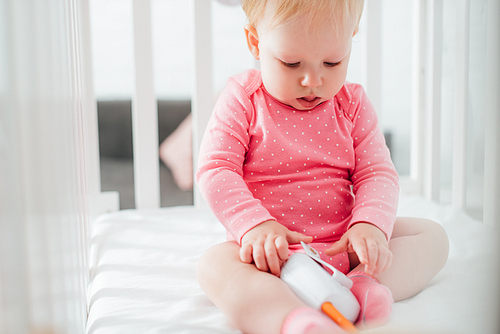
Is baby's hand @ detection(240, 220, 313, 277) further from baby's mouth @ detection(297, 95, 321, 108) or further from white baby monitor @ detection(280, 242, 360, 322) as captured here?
baby's mouth @ detection(297, 95, 321, 108)

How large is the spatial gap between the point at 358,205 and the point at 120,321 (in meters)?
0.37

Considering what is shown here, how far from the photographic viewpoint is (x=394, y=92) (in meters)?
1.34

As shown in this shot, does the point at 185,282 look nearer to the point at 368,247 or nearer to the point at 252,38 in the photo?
the point at 368,247

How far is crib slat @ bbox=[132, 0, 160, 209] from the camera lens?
112cm

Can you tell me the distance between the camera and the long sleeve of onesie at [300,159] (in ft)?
2.26

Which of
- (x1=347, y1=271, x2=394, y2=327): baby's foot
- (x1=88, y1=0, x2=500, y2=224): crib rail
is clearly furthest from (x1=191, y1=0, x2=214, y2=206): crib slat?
(x1=347, y1=271, x2=394, y2=327): baby's foot

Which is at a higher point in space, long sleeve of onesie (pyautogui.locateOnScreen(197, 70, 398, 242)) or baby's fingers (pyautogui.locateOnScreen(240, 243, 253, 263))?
long sleeve of onesie (pyautogui.locateOnScreen(197, 70, 398, 242))

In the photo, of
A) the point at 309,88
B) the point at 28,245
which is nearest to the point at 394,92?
the point at 309,88

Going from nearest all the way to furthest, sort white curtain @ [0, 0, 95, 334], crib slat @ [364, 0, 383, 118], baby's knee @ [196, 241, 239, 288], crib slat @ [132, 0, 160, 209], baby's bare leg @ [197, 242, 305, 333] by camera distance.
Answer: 1. white curtain @ [0, 0, 95, 334]
2. baby's bare leg @ [197, 242, 305, 333]
3. baby's knee @ [196, 241, 239, 288]
4. crib slat @ [132, 0, 160, 209]
5. crib slat @ [364, 0, 383, 118]

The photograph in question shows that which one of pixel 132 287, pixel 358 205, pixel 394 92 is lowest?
pixel 132 287

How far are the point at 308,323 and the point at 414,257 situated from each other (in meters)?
0.28

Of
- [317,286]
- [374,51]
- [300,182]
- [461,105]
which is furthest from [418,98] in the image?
[317,286]

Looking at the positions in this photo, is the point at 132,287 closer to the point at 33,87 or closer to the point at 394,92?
the point at 33,87

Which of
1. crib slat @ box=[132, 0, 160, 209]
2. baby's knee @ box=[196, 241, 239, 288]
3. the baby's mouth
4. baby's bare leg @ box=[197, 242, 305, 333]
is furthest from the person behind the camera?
crib slat @ box=[132, 0, 160, 209]
